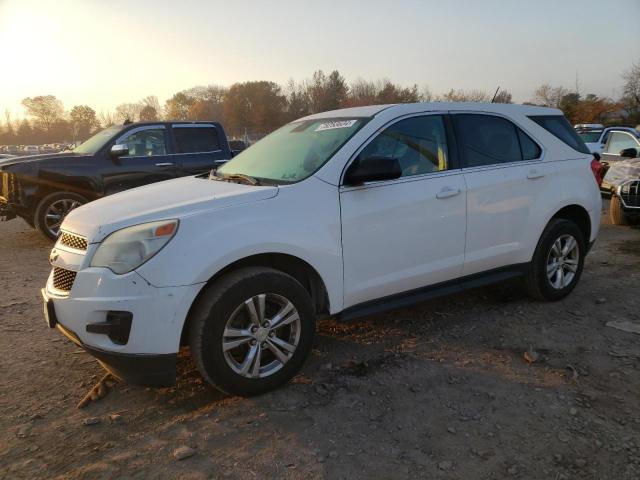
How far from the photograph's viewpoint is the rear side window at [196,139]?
8266mm

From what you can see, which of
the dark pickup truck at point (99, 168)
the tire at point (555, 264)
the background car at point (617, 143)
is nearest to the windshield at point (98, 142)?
the dark pickup truck at point (99, 168)

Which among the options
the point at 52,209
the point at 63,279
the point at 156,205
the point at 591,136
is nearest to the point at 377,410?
the point at 156,205

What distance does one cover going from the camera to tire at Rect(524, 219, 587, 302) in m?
4.14

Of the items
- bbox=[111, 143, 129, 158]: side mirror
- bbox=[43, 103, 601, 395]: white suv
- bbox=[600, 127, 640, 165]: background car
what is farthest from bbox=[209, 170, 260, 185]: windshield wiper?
bbox=[600, 127, 640, 165]: background car

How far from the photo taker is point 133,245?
8.38 feet

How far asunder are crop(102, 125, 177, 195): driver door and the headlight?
18.0ft

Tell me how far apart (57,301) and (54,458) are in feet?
2.78

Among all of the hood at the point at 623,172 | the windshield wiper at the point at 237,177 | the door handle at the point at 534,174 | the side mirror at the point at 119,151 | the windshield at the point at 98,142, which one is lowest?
the hood at the point at 623,172

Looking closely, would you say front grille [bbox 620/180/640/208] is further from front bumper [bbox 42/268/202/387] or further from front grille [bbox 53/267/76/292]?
front grille [bbox 53/267/76/292]

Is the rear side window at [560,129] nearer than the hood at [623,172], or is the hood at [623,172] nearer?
the rear side window at [560,129]

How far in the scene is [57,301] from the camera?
273 centimetres

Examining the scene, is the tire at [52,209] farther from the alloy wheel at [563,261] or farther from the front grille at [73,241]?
the alloy wheel at [563,261]

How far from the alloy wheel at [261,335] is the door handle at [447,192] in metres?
1.39

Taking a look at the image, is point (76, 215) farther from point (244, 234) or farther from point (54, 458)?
point (54, 458)
